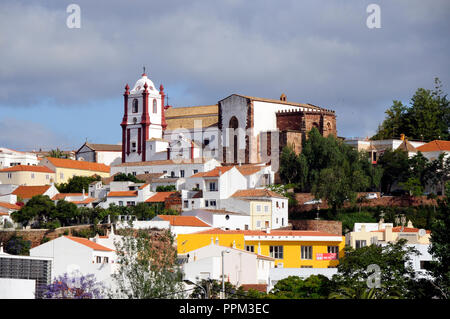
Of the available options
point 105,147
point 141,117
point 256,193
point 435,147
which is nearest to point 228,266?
point 256,193

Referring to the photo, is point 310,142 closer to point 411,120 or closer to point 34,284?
point 411,120

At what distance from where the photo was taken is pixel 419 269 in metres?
56.6

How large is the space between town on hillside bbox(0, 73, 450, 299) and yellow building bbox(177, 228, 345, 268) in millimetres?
87

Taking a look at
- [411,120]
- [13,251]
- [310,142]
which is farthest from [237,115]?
[13,251]

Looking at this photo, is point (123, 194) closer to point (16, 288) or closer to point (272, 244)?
point (272, 244)

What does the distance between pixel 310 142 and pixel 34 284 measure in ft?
146

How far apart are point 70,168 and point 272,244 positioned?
41.7 m

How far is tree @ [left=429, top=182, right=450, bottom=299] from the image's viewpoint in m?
40.9

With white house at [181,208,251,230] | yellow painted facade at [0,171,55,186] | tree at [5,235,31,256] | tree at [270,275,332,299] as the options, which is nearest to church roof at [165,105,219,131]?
yellow painted facade at [0,171,55,186]

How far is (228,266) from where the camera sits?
179ft

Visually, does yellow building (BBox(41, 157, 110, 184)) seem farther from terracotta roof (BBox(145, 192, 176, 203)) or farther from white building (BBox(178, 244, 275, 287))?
white building (BBox(178, 244, 275, 287))

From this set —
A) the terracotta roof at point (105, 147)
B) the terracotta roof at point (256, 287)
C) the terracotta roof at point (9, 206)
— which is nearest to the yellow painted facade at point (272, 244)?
the terracotta roof at point (256, 287)

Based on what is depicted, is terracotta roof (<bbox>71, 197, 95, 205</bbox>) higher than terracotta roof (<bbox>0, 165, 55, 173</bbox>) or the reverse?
the reverse

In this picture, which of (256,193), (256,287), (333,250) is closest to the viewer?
(256,287)
